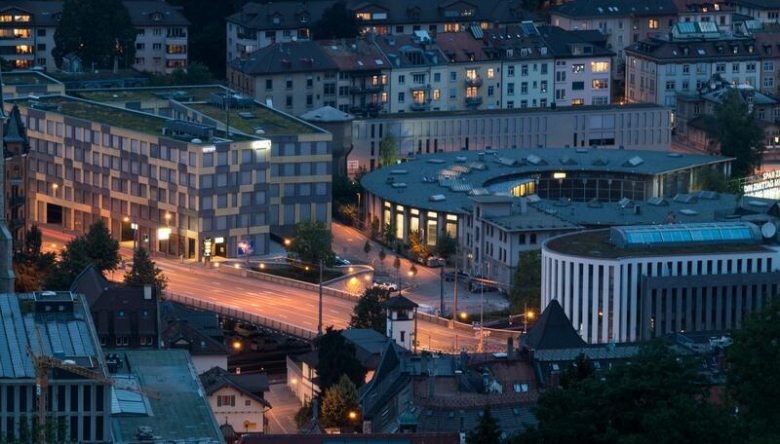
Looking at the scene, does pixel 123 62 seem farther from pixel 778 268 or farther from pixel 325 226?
pixel 778 268

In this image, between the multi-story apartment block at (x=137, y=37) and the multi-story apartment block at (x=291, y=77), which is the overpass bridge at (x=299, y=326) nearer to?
the multi-story apartment block at (x=291, y=77)

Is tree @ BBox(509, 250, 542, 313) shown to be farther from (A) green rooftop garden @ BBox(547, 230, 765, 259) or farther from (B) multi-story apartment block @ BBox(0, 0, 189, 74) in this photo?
(B) multi-story apartment block @ BBox(0, 0, 189, 74)

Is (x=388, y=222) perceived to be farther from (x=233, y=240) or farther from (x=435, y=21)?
(x=435, y=21)

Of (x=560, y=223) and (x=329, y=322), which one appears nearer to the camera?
(x=329, y=322)

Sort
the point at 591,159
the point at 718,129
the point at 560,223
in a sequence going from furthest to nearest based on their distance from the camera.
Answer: the point at 718,129, the point at 591,159, the point at 560,223

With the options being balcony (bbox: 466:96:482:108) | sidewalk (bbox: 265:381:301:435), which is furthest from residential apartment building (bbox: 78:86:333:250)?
sidewalk (bbox: 265:381:301:435)

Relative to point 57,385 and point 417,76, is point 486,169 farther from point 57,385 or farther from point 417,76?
point 57,385

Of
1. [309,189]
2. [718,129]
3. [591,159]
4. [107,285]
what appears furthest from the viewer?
[718,129]

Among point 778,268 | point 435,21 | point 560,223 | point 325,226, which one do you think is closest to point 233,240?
point 325,226
